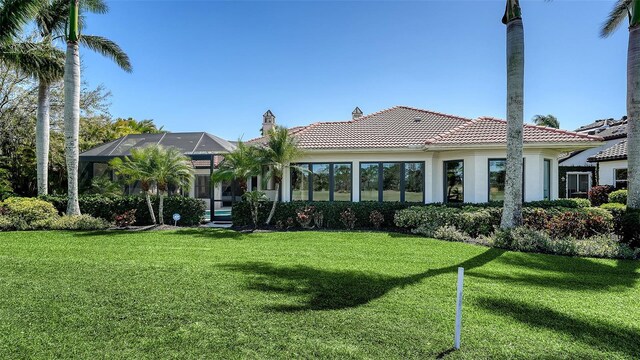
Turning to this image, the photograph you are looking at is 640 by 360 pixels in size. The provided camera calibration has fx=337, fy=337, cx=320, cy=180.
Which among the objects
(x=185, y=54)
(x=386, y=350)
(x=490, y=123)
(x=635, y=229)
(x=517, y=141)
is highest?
(x=185, y=54)

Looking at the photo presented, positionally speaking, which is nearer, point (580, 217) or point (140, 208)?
point (580, 217)

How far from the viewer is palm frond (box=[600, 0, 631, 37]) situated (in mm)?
17544

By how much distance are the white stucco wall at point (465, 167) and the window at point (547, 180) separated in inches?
6.3

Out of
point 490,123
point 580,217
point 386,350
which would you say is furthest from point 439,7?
point 386,350

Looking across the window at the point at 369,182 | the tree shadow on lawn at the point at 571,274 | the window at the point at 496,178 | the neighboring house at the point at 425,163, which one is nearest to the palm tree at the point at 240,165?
the neighboring house at the point at 425,163

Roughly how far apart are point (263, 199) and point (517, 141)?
35.4ft

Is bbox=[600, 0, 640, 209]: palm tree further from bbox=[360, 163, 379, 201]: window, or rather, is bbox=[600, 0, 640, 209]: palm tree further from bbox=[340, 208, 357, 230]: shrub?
bbox=[340, 208, 357, 230]: shrub

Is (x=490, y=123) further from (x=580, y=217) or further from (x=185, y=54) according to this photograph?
(x=185, y=54)

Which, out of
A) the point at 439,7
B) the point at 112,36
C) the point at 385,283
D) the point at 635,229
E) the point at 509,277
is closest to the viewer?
the point at 385,283

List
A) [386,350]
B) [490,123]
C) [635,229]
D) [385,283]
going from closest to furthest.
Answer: [386,350] → [385,283] → [635,229] → [490,123]

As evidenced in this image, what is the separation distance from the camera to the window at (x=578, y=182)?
31834mm

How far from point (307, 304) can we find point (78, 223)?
44.7ft

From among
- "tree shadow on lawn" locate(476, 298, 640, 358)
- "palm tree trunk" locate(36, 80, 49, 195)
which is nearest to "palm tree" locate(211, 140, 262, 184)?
"palm tree trunk" locate(36, 80, 49, 195)

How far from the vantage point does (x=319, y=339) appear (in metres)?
4.49
